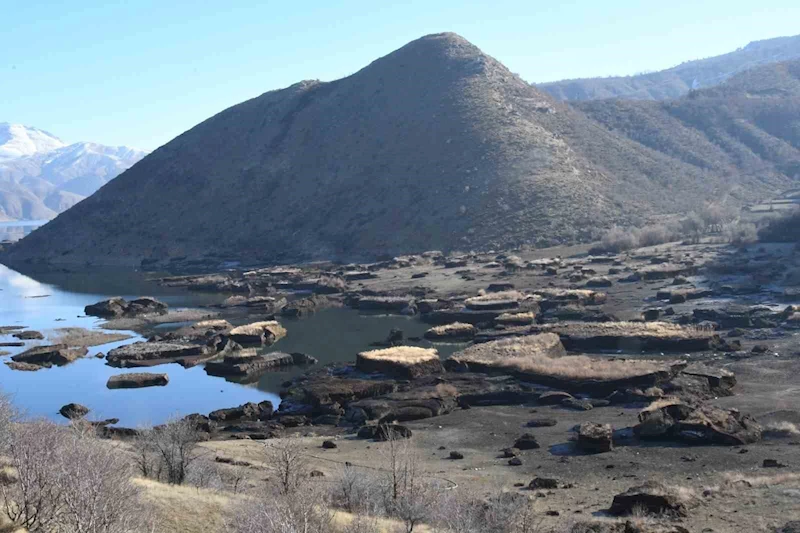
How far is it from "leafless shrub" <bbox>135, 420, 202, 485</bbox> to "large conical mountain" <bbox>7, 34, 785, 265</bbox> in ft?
298

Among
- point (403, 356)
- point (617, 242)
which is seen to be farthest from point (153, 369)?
point (617, 242)

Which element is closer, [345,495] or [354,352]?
[345,495]

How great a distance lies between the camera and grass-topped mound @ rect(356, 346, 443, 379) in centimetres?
5022

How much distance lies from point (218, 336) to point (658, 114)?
153477 millimetres

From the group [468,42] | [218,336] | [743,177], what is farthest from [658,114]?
[218,336]

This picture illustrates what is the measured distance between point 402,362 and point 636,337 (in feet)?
49.7

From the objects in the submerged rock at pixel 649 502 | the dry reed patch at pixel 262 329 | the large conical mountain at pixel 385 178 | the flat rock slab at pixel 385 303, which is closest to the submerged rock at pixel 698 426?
the submerged rock at pixel 649 502

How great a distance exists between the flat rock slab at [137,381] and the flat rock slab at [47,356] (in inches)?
338

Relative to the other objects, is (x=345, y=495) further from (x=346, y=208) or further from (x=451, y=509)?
(x=346, y=208)

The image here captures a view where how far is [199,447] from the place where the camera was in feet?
114

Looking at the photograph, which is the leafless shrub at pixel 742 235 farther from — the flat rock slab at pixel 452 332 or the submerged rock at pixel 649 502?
the submerged rock at pixel 649 502

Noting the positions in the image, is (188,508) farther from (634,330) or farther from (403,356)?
(634,330)

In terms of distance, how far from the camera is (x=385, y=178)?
14200cm

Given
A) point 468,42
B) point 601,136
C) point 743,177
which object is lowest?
point 743,177
